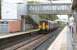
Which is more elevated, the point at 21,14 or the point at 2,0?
the point at 2,0

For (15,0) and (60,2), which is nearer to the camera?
(60,2)

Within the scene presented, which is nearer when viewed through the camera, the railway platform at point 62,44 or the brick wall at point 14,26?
the railway platform at point 62,44

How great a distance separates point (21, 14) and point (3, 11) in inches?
249

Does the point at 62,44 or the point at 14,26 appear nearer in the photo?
the point at 62,44

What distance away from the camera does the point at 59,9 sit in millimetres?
40938

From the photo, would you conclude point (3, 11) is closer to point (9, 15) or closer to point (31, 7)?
point (9, 15)

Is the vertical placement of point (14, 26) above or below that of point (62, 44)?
below

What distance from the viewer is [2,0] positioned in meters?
48.1

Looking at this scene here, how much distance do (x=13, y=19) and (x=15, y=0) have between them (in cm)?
518

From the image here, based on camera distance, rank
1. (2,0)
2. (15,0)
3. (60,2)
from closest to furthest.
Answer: (60,2)
(15,0)
(2,0)

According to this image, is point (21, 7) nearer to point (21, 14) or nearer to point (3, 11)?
point (21, 14)

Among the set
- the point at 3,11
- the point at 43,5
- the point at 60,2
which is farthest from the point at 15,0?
the point at 60,2

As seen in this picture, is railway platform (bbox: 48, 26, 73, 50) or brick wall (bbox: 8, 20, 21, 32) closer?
railway platform (bbox: 48, 26, 73, 50)

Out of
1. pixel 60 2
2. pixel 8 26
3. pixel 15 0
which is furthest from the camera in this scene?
pixel 15 0
